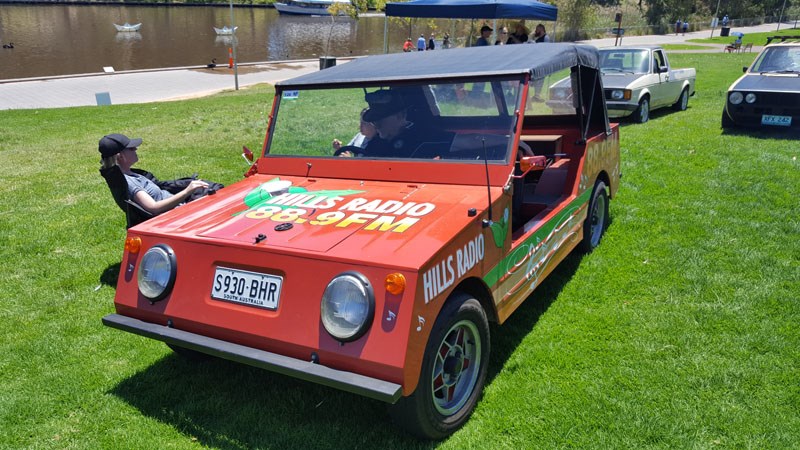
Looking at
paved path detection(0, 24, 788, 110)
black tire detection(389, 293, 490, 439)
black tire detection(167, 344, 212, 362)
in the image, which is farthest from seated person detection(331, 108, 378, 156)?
paved path detection(0, 24, 788, 110)

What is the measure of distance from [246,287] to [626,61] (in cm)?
1154

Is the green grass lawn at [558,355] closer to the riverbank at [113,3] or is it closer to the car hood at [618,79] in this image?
the car hood at [618,79]

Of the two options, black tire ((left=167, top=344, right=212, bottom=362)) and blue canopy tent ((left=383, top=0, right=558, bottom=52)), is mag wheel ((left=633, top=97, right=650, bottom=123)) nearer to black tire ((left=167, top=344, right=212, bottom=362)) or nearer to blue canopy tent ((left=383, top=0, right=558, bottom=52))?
blue canopy tent ((left=383, top=0, right=558, bottom=52))

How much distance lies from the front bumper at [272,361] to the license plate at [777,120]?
941 cm

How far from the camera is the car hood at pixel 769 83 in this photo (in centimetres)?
968

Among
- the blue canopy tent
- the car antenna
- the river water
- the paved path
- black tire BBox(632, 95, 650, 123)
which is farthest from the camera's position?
the river water

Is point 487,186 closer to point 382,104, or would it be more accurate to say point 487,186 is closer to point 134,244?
point 382,104

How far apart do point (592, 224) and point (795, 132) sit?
6.28 m

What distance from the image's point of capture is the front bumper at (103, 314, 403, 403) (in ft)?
8.76

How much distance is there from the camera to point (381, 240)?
3.09 m

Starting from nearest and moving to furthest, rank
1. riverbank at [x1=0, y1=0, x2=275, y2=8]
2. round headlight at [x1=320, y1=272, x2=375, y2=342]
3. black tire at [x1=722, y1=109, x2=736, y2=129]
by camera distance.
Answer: round headlight at [x1=320, y1=272, x2=375, y2=342]
black tire at [x1=722, y1=109, x2=736, y2=129]
riverbank at [x1=0, y1=0, x2=275, y2=8]

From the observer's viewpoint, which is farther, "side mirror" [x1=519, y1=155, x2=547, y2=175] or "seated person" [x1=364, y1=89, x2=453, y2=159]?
"seated person" [x1=364, y1=89, x2=453, y2=159]

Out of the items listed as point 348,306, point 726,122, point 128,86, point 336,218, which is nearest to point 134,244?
point 336,218

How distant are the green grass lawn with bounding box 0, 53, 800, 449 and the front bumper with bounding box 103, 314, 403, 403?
0.54 m
